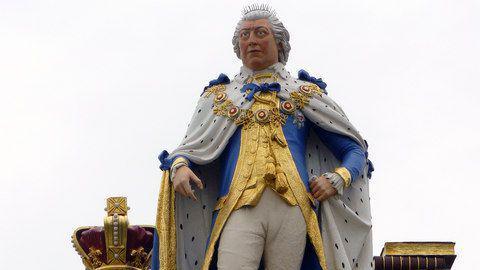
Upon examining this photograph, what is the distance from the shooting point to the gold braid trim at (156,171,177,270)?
1559cm

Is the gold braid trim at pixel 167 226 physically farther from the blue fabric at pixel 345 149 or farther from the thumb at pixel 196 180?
the blue fabric at pixel 345 149

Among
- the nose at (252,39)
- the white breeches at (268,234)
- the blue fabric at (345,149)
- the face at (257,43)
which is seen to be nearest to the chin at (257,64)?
the face at (257,43)

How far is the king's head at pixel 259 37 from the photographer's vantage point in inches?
647

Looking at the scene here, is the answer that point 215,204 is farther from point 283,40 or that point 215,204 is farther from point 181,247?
point 283,40

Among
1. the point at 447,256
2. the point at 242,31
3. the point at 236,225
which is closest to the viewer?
the point at 236,225

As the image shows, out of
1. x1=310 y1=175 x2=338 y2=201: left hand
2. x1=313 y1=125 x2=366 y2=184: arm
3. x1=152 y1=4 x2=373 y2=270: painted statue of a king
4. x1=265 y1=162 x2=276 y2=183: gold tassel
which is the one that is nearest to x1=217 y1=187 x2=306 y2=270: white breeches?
x1=152 y1=4 x2=373 y2=270: painted statue of a king

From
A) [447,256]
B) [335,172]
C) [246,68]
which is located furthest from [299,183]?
[447,256]

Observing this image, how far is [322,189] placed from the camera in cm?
1566

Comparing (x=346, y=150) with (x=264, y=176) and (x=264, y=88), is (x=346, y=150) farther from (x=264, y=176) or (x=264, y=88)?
(x=264, y=176)

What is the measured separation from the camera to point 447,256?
18391mm

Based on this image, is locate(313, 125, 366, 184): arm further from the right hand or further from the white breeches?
the right hand

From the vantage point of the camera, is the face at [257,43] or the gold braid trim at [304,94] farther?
the face at [257,43]

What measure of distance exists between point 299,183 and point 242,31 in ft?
5.57

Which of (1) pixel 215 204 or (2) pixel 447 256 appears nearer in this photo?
(1) pixel 215 204
